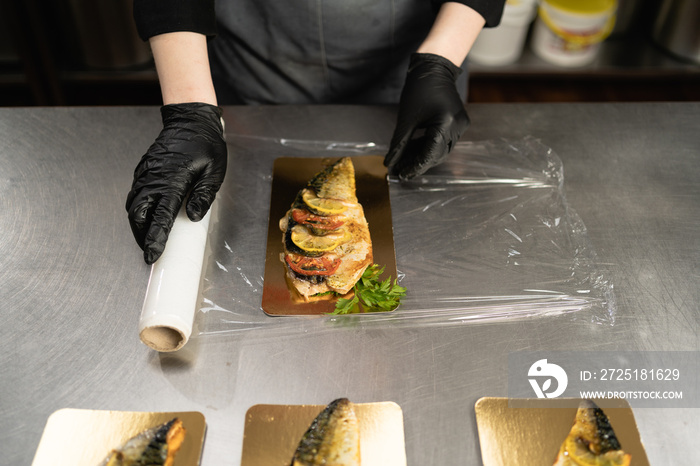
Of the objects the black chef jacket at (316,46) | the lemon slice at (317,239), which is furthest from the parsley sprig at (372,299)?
the black chef jacket at (316,46)

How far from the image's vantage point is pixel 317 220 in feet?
5.24

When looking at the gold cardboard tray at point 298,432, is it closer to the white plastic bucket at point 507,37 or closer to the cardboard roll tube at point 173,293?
the cardboard roll tube at point 173,293

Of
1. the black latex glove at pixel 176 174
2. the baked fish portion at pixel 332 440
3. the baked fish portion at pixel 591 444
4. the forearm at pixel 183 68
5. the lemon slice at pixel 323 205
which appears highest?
the forearm at pixel 183 68

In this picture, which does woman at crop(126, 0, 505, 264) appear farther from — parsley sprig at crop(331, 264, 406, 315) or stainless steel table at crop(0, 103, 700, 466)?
parsley sprig at crop(331, 264, 406, 315)

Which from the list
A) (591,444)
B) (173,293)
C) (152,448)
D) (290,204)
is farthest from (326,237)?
(591,444)

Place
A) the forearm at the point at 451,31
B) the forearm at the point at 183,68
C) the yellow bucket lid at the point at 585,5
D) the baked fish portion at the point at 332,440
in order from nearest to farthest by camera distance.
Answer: the baked fish portion at the point at 332,440 → the forearm at the point at 183,68 → the forearm at the point at 451,31 → the yellow bucket lid at the point at 585,5

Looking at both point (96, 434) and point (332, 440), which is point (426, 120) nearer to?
point (332, 440)

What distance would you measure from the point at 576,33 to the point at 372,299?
2.73 meters

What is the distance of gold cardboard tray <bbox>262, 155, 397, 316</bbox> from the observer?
148 cm

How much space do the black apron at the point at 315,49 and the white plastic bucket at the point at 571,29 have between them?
5.04 feet

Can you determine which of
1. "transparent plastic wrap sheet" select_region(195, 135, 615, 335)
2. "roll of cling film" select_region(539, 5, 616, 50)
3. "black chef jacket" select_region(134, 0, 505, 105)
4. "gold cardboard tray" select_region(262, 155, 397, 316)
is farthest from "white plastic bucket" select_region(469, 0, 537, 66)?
"gold cardboard tray" select_region(262, 155, 397, 316)

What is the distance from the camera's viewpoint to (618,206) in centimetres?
174

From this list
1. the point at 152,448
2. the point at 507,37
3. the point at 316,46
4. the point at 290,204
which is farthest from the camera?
the point at 507,37

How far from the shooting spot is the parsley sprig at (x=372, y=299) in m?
1.46
